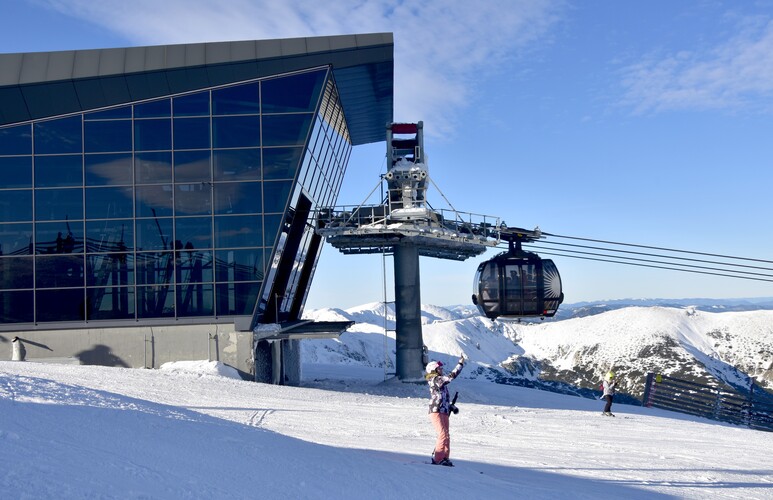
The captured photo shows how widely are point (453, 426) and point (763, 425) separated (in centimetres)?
1928

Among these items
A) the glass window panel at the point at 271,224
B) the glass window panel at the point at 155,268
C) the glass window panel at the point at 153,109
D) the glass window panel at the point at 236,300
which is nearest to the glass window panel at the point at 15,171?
the glass window panel at the point at 153,109

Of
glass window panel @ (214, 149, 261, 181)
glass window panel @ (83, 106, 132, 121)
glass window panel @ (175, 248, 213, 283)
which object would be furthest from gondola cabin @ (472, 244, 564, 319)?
glass window panel @ (83, 106, 132, 121)

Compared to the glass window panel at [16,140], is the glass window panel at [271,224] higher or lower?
lower

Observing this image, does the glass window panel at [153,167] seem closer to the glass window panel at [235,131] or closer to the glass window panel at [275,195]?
the glass window panel at [235,131]

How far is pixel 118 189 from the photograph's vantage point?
91.6ft

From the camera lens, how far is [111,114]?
28.4 m

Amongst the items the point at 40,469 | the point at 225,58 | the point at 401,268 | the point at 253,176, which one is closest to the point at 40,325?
the point at 253,176

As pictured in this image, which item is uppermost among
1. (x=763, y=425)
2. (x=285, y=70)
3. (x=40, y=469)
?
(x=285, y=70)

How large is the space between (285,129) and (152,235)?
20.8 ft

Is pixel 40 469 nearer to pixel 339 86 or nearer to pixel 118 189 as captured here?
pixel 118 189

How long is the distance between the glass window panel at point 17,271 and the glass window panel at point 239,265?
7011mm

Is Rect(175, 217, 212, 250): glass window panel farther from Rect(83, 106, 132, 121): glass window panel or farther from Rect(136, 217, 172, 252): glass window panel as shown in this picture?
Rect(83, 106, 132, 121): glass window panel

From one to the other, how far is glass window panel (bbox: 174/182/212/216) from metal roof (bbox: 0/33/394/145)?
12.4 feet

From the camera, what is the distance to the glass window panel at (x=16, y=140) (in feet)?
92.6
